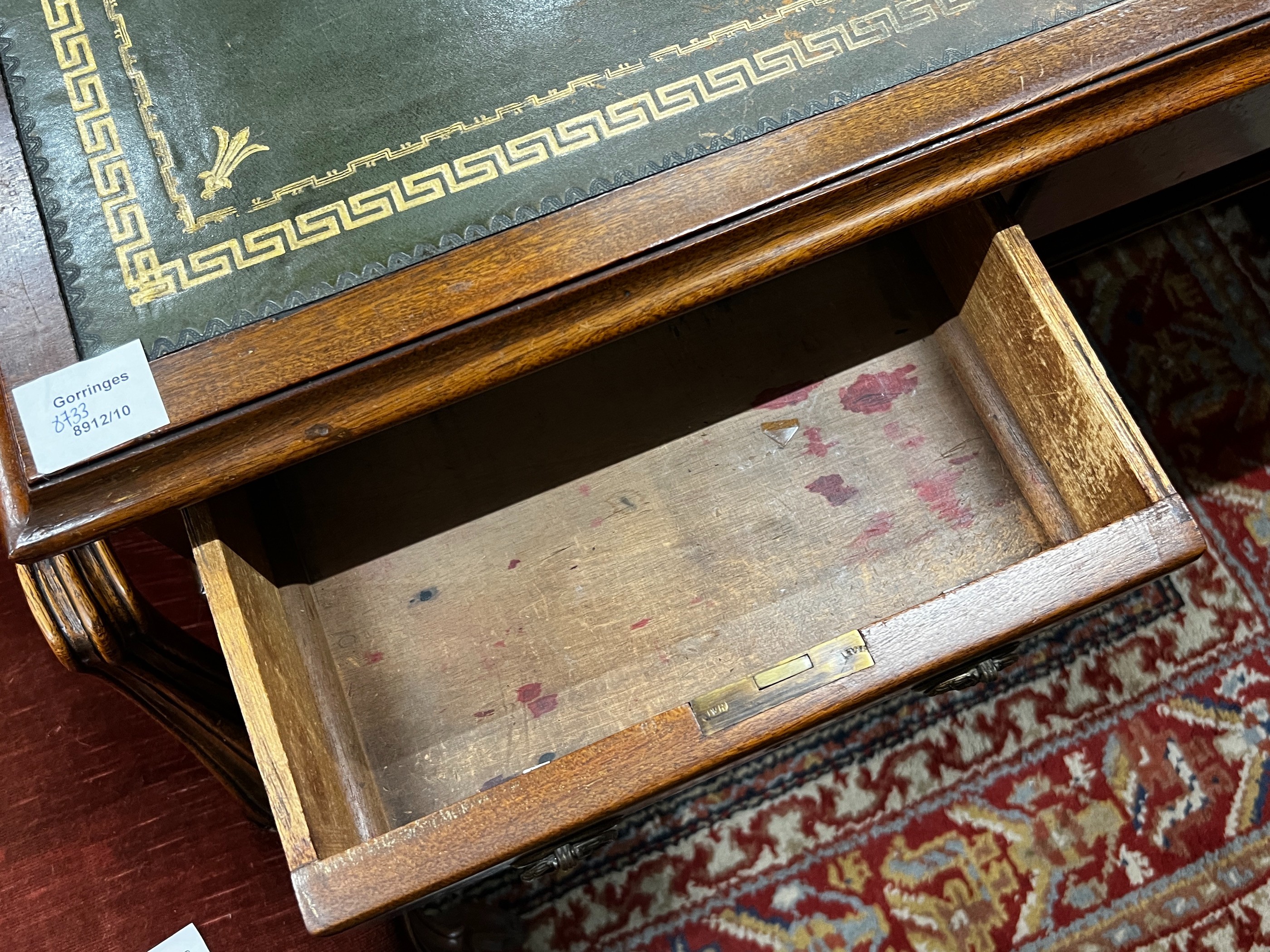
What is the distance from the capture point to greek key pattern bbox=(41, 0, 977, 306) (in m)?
0.58

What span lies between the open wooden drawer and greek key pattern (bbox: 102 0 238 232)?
0.60 feet

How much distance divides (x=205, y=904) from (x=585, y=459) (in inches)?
17.7

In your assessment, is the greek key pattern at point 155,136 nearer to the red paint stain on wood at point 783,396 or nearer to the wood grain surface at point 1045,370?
the red paint stain on wood at point 783,396

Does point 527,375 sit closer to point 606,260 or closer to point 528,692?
point 606,260

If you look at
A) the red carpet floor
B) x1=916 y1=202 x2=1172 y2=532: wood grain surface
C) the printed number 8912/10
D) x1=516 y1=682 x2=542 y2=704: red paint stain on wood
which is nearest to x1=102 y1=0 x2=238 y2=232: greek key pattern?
the printed number 8912/10

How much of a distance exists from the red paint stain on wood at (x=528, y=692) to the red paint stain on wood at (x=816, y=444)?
272mm

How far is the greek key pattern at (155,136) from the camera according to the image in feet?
1.96

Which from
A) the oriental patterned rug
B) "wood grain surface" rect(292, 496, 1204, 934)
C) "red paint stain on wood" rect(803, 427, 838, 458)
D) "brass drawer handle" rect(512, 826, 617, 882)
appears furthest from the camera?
the oriental patterned rug

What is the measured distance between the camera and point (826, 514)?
0.75 m

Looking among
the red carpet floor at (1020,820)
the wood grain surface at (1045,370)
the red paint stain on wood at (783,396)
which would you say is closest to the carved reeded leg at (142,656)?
the red carpet floor at (1020,820)

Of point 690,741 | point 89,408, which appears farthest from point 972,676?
point 89,408

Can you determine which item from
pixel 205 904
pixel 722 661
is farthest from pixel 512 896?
pixel 722 661

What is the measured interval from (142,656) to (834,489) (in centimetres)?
51

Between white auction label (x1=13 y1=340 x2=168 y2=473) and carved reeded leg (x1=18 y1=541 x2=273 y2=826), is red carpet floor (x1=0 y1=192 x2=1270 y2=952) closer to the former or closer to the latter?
carved reeded leg (x1=18 y1=541 x2=273 y2=826)
